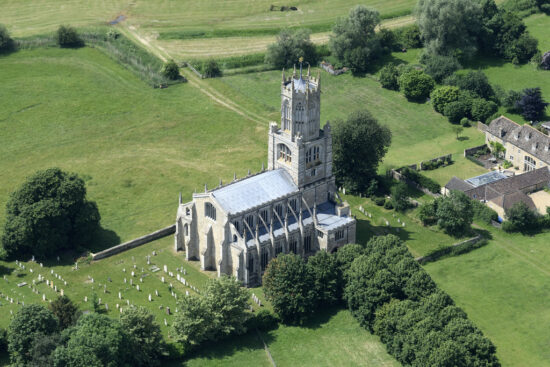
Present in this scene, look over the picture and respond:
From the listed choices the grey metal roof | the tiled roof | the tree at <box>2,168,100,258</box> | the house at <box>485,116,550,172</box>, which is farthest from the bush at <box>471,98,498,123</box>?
the tree at <box>2,168,100,258</box>

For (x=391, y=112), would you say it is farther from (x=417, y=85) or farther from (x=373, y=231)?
(x=373, y=231)

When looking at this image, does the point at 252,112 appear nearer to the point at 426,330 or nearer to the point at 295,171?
the point at 295,171

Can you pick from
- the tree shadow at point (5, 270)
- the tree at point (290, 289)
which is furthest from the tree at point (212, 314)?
the tree shadow at point (5, 270)

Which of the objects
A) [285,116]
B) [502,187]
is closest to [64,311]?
[285,116]

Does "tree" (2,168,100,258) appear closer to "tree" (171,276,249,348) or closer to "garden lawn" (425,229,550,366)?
"tree" (171,276,249,348)

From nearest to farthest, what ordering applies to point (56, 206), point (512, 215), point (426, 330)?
point (426, 330) → point (56, 206) → point (512, 215)

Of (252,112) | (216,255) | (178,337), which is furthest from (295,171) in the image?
(252,112)
